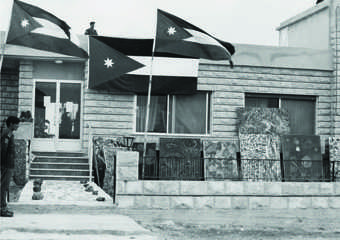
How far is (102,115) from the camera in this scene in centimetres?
1902

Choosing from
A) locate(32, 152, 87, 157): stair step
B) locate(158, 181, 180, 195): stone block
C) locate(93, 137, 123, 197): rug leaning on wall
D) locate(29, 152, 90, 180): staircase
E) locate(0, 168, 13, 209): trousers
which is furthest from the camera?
locate(32, 152, 87, 157): stair step

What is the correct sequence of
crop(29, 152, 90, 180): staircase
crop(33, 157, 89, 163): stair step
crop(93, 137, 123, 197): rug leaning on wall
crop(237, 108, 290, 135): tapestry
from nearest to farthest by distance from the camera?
1. crop(93, 137, 123, 197): rug leaning on wall
2. crop(29, 152, 90, 180): staircase
3. crop(33, 157, 89, 163): stair step
4. crop(237, 108, 290, 135): tapestry

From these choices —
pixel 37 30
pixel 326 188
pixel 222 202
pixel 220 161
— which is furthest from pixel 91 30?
pixel 326 188

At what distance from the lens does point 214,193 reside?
13977 millimetres

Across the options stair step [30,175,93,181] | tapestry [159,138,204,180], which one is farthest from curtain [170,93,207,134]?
stair step [30,175,93,181]

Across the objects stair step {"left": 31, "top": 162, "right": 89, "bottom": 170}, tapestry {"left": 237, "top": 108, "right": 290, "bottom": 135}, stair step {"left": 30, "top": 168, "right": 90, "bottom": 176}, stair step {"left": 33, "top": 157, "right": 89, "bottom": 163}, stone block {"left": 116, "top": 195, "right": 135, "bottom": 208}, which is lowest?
stone block {"left": 116, "top": 195, "right": 135, "bottom": 208}

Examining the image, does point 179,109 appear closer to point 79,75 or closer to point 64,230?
point 79,75

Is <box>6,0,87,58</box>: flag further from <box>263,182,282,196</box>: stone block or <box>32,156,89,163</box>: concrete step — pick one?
<box>263,182,282,196</box>: stone block

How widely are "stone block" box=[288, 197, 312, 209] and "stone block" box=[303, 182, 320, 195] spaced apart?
169mm

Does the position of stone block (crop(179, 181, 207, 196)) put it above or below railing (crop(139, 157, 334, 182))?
below

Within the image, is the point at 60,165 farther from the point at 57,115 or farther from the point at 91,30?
the point at 91,30

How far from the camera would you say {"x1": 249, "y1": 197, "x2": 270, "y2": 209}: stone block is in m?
14.3

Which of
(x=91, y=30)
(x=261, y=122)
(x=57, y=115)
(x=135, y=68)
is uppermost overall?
(x=91, y=30)

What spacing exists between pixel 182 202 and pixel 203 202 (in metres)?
0.54
